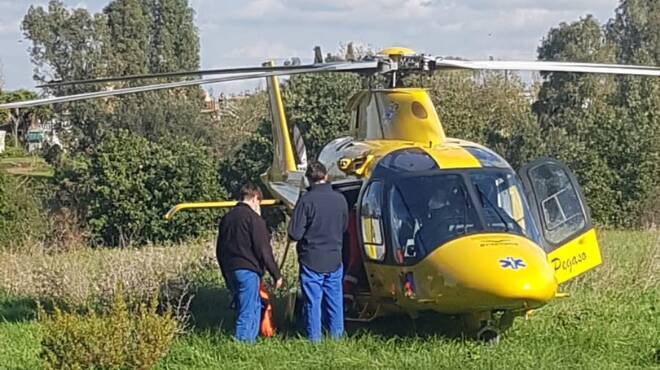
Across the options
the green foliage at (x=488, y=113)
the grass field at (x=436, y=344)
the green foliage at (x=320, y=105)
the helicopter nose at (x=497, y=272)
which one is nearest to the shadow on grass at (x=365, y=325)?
the grass field at (x=436, y=344)

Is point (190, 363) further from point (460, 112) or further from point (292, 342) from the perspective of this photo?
point (460, 112)

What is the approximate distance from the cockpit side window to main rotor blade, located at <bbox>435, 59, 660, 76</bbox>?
1.46 m

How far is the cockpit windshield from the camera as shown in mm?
9086

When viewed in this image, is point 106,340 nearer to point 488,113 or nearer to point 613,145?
point 613,145

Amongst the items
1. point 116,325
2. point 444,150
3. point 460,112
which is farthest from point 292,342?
point 460,112

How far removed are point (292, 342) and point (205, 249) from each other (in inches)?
251

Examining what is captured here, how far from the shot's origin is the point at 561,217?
32.9 feet

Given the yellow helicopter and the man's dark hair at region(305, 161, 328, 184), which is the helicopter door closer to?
the yellow helicopter

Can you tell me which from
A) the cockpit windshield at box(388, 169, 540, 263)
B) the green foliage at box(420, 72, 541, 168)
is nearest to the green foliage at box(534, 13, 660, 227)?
the green foliage at box(420, 72, 541, 168)

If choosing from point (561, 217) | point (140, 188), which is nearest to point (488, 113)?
point (140, 188)

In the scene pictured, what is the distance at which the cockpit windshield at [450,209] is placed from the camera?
909cm

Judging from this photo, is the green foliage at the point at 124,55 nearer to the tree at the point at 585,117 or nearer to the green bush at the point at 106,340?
the tree at the point at 585,117

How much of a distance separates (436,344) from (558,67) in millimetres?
2699

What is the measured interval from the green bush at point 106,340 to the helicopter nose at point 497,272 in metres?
2.47
